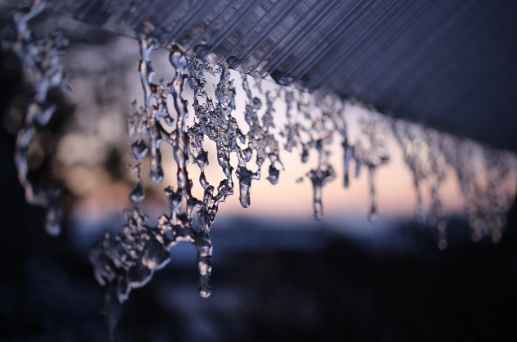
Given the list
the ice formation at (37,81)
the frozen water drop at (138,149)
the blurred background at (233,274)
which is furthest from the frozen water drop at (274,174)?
the blurred background at (233,274)

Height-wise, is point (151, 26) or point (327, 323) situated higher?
point (151, 26)

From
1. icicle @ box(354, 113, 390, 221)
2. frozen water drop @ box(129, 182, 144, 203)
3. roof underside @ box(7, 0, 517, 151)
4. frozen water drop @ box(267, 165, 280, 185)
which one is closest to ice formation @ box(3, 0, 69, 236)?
roof underside @ box(7, 0, 517, 151)

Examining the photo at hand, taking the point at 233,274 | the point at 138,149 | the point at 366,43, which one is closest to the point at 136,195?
the point at 138,149

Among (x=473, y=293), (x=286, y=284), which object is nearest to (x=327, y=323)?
(x=286, y=284)

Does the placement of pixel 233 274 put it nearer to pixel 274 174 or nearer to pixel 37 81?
pixel 274 174

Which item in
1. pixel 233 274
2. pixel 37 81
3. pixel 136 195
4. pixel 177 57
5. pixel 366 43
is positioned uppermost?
pixel 366 43

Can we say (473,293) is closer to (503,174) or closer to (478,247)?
(478,247)

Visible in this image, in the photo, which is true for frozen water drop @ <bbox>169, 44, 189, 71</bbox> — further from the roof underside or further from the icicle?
the icicle

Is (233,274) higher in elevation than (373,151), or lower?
lower
